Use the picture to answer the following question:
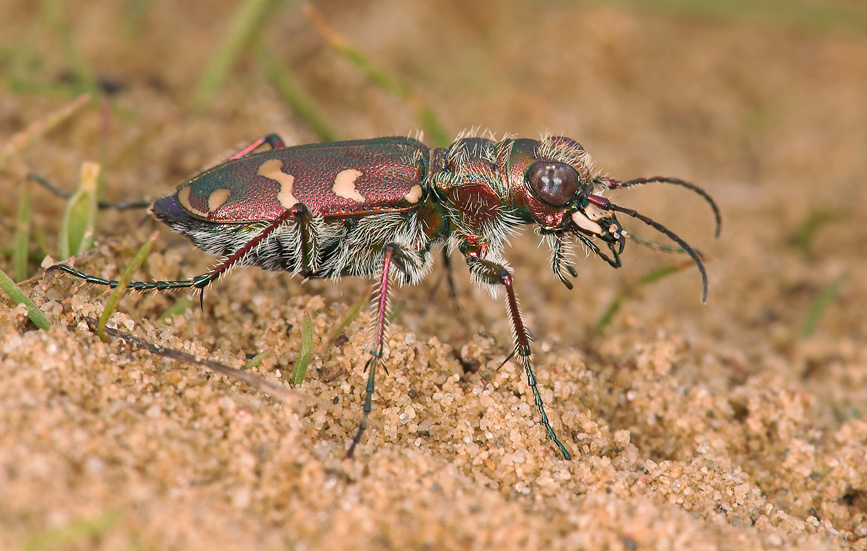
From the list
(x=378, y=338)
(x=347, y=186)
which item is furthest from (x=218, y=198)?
(x=378, y=338)

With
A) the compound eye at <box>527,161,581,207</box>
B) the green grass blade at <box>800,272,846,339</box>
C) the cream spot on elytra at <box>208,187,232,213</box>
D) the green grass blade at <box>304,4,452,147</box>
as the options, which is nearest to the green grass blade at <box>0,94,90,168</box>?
the cream spot on elytra at <box>208,187,232,213</box>

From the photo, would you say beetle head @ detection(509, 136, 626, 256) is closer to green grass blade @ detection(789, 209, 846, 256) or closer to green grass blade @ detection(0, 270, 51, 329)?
green grass blade @ detection(0, 270, 51, 329)

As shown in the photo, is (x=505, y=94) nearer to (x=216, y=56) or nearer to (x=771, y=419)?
(x=216, y=56)

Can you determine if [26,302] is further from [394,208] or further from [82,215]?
[394,208]

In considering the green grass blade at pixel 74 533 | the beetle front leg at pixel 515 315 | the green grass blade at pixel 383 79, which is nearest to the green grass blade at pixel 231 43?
the green grass blade at pixel 383 79

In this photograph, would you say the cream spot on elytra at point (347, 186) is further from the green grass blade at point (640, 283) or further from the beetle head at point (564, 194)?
the green grass blade at point (640, 283)

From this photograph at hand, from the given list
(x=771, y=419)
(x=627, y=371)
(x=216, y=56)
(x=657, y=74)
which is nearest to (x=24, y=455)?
(x=627, y=371)
